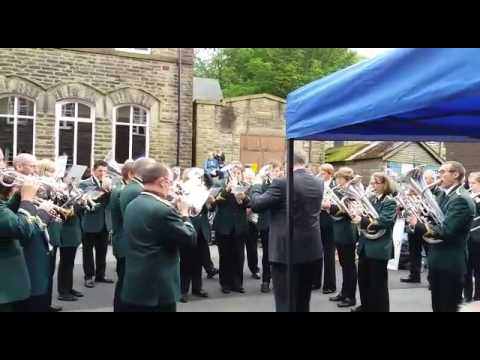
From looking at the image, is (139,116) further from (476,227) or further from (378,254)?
(378,254)

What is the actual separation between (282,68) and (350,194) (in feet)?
89.9

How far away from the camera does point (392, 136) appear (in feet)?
14.9

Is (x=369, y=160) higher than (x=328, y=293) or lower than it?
higher

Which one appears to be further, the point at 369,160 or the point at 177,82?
the point at 369,160

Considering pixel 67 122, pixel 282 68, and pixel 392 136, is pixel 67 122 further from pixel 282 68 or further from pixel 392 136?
pixel 282 68

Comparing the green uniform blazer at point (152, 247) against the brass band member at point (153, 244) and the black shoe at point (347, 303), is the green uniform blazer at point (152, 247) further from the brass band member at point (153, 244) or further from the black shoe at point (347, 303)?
the black shoe at point (347, 303)

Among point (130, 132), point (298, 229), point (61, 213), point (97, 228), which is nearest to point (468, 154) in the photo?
point (130, 132)

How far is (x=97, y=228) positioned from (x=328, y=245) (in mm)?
3400

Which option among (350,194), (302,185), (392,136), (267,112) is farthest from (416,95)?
(267,112)

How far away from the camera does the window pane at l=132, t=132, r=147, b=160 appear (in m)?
16.3

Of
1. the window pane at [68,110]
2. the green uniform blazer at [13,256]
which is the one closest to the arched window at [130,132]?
the window pane at [68,110]

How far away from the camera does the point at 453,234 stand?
468 cm

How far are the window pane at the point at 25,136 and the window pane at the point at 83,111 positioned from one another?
4.45ft
